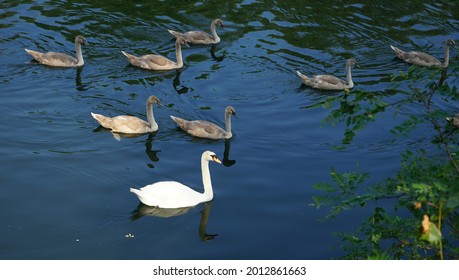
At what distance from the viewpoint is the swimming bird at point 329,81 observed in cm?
2234

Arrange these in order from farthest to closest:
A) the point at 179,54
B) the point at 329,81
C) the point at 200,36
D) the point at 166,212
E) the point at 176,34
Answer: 1. the point at 200,36
2. the point at 176,34
3. the point at 179,54
4. the point at 329,81
5. the point at 166,212

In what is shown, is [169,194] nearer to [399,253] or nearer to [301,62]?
[399,253]

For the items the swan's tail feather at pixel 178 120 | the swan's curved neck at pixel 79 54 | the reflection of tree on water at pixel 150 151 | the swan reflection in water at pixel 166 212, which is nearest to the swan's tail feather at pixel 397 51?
the swan's tail feather at pixel 178 120

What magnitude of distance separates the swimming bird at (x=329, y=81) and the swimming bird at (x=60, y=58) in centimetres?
622

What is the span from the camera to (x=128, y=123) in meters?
19.7

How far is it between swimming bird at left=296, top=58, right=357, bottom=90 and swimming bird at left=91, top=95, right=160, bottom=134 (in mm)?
4746

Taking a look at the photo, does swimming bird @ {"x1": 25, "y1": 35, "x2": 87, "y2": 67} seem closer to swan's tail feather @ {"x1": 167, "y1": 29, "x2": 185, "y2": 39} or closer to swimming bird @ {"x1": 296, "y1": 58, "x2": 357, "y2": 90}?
swan's tail feather @ {"x1": 167, "y1": 29, "x2": 185, "y2": 39}

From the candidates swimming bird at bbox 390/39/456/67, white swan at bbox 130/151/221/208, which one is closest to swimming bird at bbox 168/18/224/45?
swimming bird at bbox 390/39/456/67

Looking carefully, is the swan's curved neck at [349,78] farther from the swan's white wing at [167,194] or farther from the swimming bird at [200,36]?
the swan's white wing at [167,194]

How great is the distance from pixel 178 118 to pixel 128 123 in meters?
1.31

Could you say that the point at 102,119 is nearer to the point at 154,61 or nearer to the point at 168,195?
the point at 154,61

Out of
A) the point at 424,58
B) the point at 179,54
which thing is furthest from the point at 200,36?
the point at 424,58

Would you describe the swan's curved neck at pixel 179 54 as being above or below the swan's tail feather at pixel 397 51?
below

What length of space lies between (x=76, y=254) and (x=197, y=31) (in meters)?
14.0
